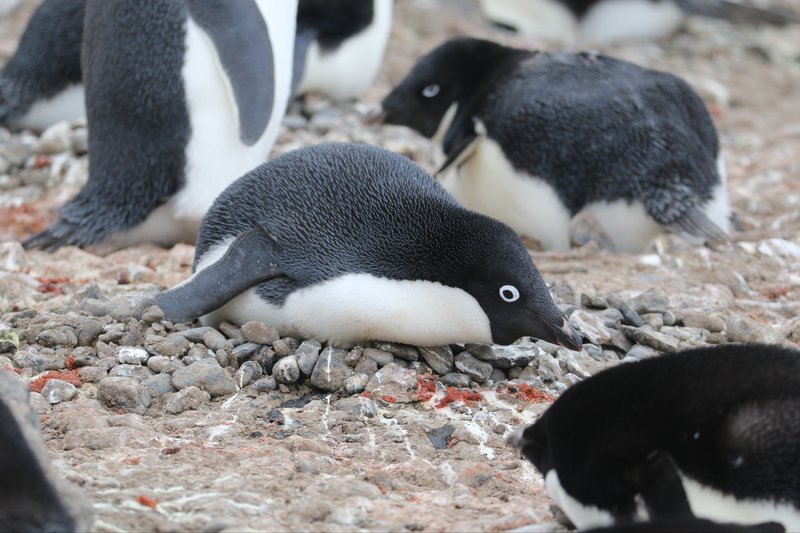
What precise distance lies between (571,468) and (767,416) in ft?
1.34

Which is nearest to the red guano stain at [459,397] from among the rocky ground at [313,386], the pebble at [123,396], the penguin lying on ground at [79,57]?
the rocky ground at [313,386]

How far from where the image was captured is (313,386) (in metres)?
3.47

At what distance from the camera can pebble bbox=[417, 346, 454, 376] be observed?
11.8 feet

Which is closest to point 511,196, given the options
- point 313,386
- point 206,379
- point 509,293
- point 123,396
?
point 509,293

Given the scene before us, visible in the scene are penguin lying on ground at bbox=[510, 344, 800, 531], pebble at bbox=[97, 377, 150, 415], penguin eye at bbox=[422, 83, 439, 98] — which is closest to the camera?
penguin lying on ground at bbox=[510, 344, 800, 531]

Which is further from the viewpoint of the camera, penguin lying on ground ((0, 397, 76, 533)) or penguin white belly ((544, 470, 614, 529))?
penguin white belly ((544, 470, 614, 529))

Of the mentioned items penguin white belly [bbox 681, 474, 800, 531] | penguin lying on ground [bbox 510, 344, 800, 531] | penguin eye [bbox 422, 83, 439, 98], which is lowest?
penguin eye [bbox 422, 83, 439, 98]

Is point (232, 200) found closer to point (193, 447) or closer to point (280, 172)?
point (280, 172)

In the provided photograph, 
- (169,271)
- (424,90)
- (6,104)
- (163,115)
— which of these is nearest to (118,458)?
(169,271)

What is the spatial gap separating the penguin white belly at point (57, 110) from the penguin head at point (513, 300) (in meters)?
3.72

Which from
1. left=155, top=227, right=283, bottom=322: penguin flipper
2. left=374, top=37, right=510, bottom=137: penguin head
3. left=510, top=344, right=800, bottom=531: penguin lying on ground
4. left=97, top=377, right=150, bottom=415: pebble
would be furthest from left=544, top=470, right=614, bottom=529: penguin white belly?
left=374, top=37, right=510, bottom=137: penguin head

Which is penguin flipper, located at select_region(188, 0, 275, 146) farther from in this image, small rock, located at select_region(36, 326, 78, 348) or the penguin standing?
small rock, located at select_region(36, 326, 78, 348)

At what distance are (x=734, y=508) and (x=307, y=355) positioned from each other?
4.79 ft

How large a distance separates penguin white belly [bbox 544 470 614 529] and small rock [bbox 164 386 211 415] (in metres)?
1.19
